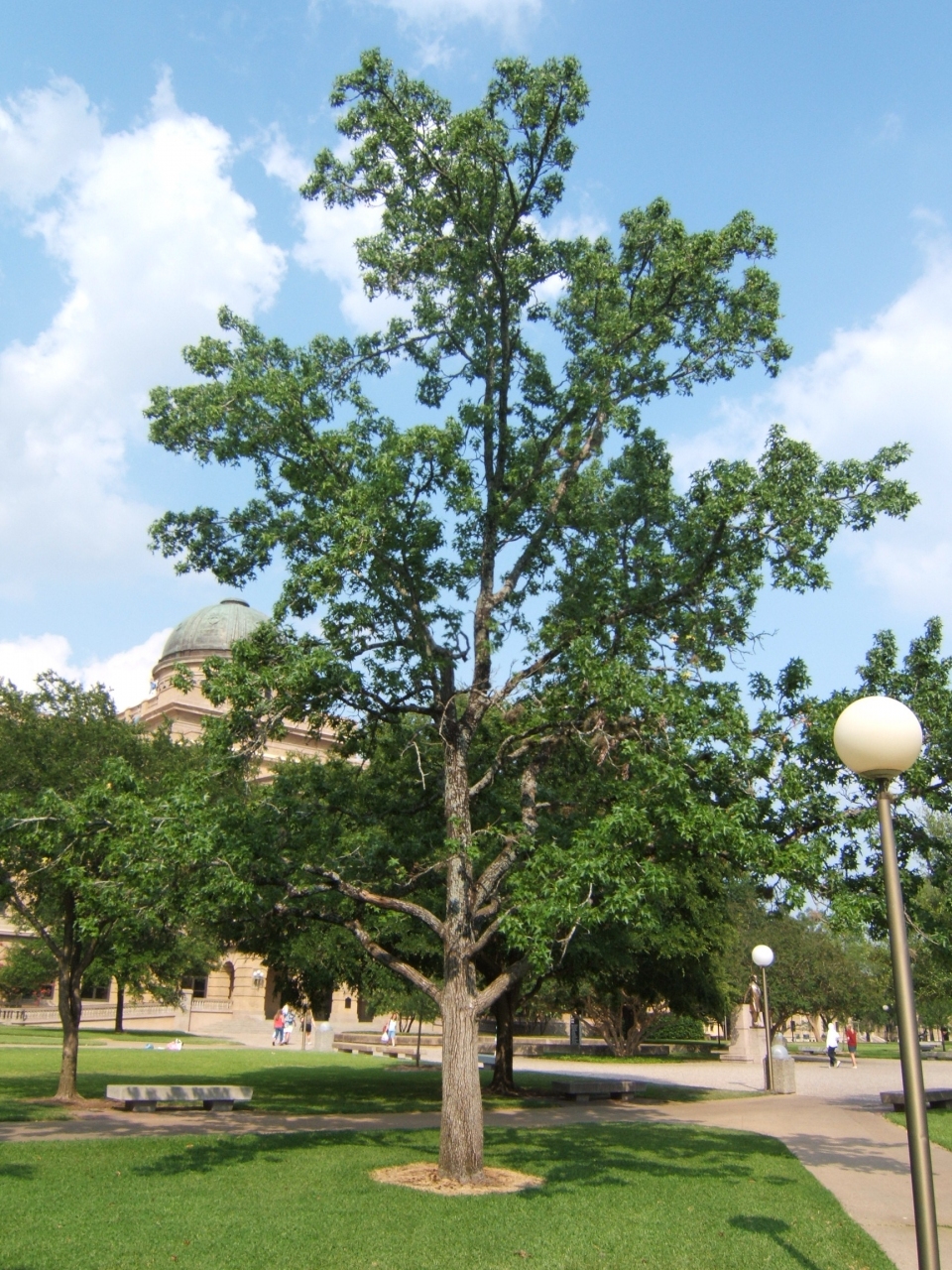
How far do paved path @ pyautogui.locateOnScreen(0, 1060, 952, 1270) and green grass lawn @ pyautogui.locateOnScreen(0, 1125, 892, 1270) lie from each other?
46 cm

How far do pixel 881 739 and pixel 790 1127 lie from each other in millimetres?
14645

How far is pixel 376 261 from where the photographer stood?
15516mm

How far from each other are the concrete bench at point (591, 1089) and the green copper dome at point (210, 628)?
4569 centimetres

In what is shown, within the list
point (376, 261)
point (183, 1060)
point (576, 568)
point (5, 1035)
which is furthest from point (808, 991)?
point (376, 261)

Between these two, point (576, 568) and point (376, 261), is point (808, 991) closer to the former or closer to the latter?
point (576, 568)

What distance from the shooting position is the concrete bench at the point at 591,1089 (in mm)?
22469

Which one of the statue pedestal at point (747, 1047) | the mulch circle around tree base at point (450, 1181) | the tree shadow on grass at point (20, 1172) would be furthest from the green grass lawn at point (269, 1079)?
the statue pedestal at point (747, 1047)

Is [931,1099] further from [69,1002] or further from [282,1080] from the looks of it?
[69,1002]

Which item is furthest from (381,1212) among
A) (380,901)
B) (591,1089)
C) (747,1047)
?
(747,1047)

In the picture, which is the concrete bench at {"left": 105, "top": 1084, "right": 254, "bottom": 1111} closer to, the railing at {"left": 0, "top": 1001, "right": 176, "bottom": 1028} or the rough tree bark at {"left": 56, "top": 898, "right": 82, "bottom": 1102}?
the rough tree bark at {"left": 56, "top": 898, "right": 82, "bottom": 1102}

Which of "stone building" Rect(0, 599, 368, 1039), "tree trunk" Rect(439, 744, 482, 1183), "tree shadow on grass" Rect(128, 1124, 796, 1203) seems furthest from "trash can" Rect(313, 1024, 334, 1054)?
"tree trunk" Rect(439, 744, 482, 1183)

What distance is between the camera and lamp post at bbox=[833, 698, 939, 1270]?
5383mm

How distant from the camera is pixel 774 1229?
9.55m

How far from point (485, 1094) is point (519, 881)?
1323 centimetres
